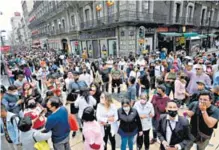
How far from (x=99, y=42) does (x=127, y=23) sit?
5.33m

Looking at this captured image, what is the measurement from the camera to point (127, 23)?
13203 mm

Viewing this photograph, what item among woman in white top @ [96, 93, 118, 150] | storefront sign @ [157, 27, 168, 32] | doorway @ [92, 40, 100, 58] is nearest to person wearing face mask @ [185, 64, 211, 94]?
woman in white top @ [96, 93, 118, 150]

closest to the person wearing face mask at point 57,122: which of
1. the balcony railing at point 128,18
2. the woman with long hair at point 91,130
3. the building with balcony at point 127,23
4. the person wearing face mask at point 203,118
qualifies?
the woman with long hair at point 91,130

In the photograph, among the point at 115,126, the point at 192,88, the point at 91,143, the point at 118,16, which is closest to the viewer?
the point at 91,143

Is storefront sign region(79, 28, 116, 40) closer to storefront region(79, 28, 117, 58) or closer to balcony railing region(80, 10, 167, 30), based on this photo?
storefront region(79, 28, 117, 58)

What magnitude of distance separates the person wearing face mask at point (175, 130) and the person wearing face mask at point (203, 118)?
0.88 feet

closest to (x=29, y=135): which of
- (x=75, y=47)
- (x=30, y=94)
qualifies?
(x=30, y=94)

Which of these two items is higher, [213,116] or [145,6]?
[145,6]

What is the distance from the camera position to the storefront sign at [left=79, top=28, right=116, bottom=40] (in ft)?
49.9

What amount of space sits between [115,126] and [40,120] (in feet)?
4.93

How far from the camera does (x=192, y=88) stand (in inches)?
190

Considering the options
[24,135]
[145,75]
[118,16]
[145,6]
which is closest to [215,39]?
[145,6]

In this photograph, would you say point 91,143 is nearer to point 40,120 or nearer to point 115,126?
point 115,126

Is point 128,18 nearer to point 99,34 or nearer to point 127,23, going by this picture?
point 127,23
